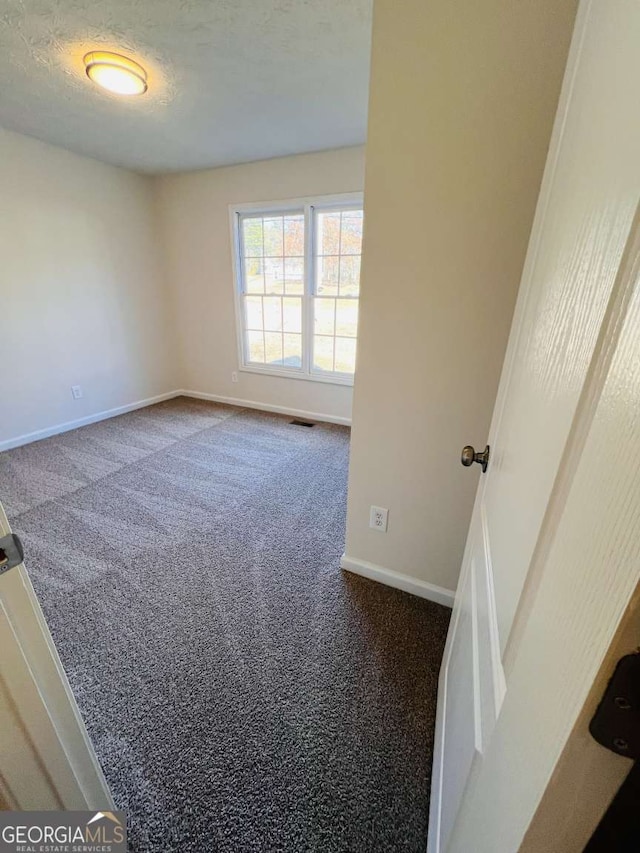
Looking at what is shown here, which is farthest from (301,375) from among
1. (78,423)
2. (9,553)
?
(9,553)

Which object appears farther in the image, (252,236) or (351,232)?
(252,236)

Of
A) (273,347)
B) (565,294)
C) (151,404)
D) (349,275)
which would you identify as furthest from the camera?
(151,404)

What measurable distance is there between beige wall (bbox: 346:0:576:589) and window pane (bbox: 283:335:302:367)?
7.99 feet

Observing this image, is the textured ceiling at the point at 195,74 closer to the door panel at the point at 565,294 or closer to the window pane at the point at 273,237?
the window pane at the point at 273,237

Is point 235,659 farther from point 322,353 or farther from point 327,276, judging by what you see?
point 327,276

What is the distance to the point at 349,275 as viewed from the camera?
3334 mm

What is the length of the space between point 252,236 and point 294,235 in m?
0.51

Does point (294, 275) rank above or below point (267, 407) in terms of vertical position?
above

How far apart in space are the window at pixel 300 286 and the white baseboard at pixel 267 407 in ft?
1.32

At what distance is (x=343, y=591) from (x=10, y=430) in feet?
10.7

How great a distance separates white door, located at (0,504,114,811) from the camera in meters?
0.55

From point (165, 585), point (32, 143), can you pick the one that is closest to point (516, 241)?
point (165, 585)

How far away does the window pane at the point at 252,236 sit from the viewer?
3.59 meters

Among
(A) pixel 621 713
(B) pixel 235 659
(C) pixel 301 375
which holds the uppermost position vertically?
(A) pixel 621 713
